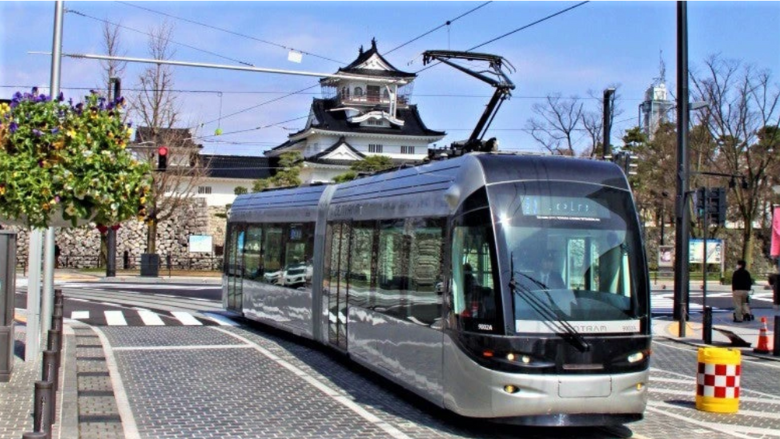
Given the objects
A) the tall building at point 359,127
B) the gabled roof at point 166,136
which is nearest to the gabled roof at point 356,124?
the tall building at point 359,127

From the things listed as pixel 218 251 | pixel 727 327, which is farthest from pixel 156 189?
pixel 727 327

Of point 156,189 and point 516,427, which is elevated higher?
point 156,189

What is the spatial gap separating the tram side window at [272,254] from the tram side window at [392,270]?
6112 millimetres

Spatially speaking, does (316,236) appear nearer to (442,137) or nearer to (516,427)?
(516,427)

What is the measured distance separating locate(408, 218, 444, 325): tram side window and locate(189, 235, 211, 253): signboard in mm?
37566

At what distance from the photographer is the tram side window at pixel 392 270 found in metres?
12.4

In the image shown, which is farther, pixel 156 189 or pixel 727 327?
pixel 156 189

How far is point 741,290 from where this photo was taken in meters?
26.8

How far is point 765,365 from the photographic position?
17953 millimetres

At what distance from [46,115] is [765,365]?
13.3 metres

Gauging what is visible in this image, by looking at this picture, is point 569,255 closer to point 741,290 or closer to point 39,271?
point 39,271

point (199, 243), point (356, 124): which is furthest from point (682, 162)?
point (356, 124)

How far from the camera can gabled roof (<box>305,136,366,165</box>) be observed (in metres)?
67.1

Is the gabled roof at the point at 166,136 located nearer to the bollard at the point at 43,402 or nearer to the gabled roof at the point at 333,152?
the gabled roof at the point at 333,152
